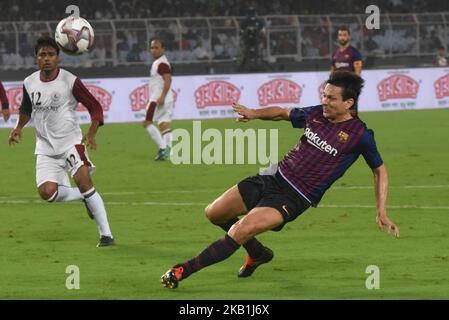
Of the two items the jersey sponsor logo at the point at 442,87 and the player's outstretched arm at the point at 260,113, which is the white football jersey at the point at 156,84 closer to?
the player's outstretched arm at the point at 260,113

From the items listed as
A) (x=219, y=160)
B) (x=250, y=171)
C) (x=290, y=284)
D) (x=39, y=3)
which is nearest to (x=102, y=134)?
(x=219, y=160)

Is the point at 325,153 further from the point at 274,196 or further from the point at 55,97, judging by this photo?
the point at 55,97

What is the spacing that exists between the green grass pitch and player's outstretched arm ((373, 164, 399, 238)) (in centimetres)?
57

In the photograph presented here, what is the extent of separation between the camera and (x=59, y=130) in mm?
12766

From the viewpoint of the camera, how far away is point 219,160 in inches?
877

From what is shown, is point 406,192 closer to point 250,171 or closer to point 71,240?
point 250,171

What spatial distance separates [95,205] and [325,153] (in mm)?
3496

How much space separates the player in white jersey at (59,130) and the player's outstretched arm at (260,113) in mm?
3260

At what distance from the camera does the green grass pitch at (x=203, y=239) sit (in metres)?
9.82

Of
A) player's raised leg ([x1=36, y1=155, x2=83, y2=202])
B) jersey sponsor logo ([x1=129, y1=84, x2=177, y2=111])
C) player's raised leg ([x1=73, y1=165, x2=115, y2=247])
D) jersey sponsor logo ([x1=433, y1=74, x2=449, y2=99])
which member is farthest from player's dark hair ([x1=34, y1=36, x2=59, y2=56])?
jersey sponsor logo ([x1=433, y1=74, x2=449, y2=99])

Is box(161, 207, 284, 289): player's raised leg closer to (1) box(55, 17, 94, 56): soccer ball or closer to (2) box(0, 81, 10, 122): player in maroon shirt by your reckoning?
(1) box(55, 17, 94, 56): soccer ball

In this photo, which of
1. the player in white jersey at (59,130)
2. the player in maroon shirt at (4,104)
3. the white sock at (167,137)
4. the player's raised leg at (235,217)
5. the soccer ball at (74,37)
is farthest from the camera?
the white sock at (167,137)

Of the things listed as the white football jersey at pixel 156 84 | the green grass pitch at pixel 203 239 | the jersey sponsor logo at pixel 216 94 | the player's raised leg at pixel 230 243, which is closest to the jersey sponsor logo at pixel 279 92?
the jersey sponsor logo at pixel 216 94

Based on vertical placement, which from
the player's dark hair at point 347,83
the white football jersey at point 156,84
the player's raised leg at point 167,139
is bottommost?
the player's raised leg at point 167,139
